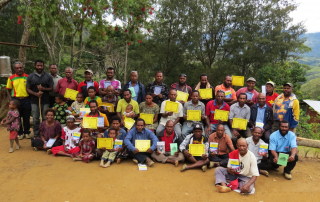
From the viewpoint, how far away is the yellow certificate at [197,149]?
4.96 meters

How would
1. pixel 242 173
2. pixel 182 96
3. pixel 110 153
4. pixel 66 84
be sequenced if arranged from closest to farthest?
pixel 242 173
pixel 110 153
pixel 182 96
pixel 66 84

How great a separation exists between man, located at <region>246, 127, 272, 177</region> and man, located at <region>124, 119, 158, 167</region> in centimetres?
226

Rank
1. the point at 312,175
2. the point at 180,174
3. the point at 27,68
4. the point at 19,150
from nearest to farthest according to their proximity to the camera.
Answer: the point at 180,174 < the point at 312,175 < the point at 19,150 < the point at 27,68

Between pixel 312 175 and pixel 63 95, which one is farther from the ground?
pixel 63 95

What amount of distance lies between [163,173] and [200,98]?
2528mm

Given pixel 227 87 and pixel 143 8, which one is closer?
pixel 227 87

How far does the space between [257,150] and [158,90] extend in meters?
3.03

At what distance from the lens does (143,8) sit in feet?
24.6

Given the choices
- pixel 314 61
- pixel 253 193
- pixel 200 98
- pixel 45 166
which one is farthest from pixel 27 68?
pixel 314 61

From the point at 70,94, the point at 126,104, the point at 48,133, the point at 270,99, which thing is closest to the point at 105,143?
Result: the point at 126,104

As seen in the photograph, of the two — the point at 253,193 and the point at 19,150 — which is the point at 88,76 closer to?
the point at 19,150

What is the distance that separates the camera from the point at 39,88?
5.97 meters

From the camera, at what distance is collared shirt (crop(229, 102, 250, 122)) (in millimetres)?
5641

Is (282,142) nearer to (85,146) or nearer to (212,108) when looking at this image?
(212,108)
